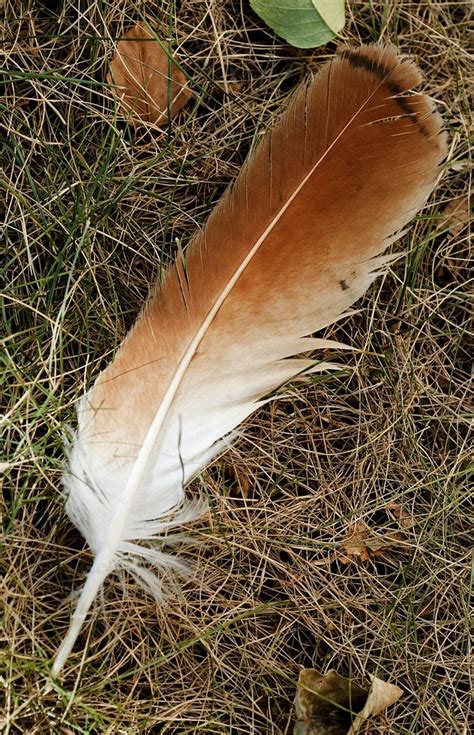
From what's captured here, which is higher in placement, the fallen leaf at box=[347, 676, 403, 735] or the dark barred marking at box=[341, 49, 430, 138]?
the dark barred marking at box=[341, 49, 430, 138]

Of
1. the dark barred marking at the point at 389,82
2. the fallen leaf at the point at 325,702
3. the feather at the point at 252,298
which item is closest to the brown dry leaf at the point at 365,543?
the fallen leaf at the point at 325,702

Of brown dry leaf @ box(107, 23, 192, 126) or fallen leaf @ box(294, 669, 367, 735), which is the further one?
brown dry leaf @ box(107, 23, 192, 126)

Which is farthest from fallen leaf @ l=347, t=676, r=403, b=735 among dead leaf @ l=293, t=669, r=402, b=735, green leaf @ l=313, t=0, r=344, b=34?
green leaf @ l=313, t=0, r=344, b=34

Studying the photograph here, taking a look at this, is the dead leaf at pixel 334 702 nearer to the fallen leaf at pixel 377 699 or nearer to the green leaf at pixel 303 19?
the fallen leaf at pixel 377 699

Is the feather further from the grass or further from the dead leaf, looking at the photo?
the dead leaf

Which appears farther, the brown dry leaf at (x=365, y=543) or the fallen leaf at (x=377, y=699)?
the brown dry leaf at (x=365, y=543)

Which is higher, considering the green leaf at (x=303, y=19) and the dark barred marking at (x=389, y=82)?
the green leaf at (x=303, y=19)

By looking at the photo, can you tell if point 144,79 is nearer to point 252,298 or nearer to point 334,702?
point 252,298
